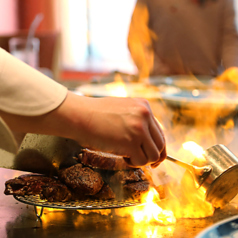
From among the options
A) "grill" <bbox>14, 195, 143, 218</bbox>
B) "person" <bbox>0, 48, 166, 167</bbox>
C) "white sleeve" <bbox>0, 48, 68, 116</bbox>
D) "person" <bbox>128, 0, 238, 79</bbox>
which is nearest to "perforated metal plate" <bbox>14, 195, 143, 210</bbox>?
"grill" <bbox>14, 195, 143, 218</bbox>

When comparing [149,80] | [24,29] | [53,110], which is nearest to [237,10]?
[149,80]

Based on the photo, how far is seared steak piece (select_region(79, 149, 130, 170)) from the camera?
2.67 ft

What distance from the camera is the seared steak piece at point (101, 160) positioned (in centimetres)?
81

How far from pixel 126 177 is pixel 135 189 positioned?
0.17ft

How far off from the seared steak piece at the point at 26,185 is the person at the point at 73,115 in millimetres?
191

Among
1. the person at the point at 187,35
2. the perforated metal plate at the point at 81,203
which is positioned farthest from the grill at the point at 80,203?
the person at the point at 187,35

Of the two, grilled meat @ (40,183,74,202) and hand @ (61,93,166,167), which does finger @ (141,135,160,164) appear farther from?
grilled meat @ (40,183,74,202)

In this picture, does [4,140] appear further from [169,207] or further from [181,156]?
[181,156]

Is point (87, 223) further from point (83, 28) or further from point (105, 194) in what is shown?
point (83, 28)

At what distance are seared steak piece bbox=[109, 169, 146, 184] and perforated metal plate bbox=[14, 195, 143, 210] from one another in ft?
0.22

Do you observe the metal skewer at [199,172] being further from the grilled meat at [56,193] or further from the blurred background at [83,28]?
the blurred background at [83,28]

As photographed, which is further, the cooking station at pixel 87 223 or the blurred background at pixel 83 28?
the blurred background at pixel 83 28

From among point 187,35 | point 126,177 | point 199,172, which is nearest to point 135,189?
point 126,177

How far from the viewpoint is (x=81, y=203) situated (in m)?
0.74
